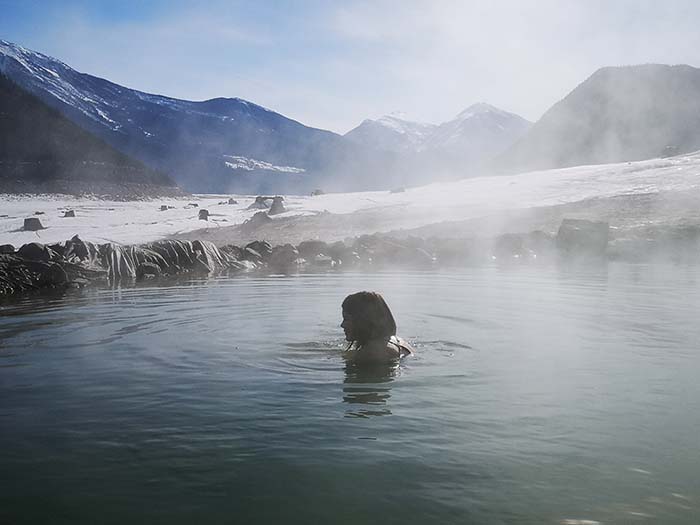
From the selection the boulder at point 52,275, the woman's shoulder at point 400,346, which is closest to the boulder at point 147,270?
the boulder at point 52,275

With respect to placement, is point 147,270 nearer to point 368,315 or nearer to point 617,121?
point 368,315

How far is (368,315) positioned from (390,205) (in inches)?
1422

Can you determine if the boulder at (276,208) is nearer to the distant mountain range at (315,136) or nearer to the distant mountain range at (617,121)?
the distant mountain range at (315,136)

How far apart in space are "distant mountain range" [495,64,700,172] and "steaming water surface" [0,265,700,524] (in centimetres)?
9062

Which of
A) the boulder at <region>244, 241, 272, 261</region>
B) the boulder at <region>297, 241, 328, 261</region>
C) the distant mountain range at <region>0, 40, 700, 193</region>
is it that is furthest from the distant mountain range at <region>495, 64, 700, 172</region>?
the boulder at <region>244, 241, 272, 261</region>

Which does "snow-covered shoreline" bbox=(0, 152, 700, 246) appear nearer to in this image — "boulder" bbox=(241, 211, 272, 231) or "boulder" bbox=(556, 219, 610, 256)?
"boulder" bbox=(241, 211, 272, 231)

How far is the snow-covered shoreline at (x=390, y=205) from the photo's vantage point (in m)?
33.2

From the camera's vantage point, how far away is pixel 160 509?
137 inches

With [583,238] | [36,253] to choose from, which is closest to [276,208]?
[583,238]

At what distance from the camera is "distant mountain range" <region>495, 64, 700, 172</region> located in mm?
93125

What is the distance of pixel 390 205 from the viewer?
42.9 metres

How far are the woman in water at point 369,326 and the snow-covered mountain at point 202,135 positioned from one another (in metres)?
118

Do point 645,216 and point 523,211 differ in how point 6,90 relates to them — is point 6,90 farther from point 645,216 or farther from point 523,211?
point 645,216

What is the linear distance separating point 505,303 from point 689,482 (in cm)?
926
